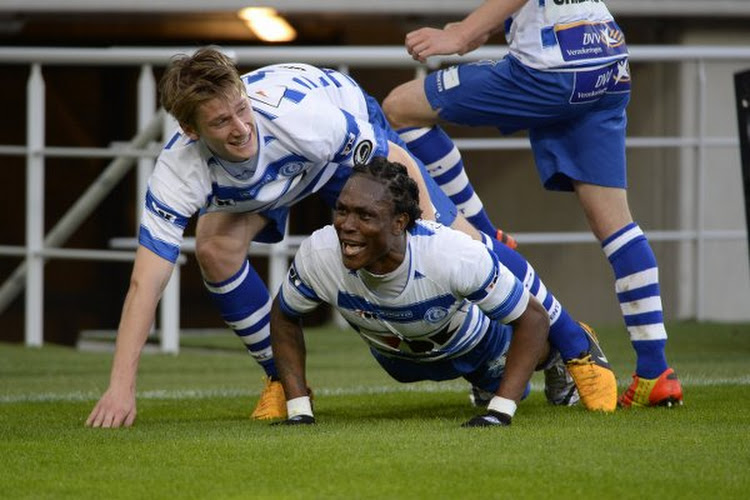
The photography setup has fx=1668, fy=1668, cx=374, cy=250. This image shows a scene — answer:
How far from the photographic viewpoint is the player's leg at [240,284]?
195 inches

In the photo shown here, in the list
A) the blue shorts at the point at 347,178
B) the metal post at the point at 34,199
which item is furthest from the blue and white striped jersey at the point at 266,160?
the metal post at the point at 34,199

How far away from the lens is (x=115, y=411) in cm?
453

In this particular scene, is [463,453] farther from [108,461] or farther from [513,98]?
[513,98]

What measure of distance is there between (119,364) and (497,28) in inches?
59.7

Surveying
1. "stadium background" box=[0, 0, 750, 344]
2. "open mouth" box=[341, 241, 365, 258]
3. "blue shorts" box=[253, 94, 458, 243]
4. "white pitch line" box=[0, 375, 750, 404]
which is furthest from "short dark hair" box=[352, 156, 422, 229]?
"stadium background" box=[0, 0, 750, 344]

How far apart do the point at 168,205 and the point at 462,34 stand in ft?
3.32

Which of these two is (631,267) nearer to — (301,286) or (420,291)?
(420,291)

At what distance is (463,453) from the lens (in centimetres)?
385

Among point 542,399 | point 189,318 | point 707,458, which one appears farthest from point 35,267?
point 189,318

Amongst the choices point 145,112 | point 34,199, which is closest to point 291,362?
point 145,112

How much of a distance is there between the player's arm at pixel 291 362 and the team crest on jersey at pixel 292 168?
1.17 ft

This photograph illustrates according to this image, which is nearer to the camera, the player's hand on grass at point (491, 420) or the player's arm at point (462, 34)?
the player's hand on grass at point (491, 420)

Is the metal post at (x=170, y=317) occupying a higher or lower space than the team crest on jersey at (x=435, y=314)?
lower

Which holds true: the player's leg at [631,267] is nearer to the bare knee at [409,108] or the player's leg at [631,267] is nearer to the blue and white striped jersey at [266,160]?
the bare knee at [409,108]
